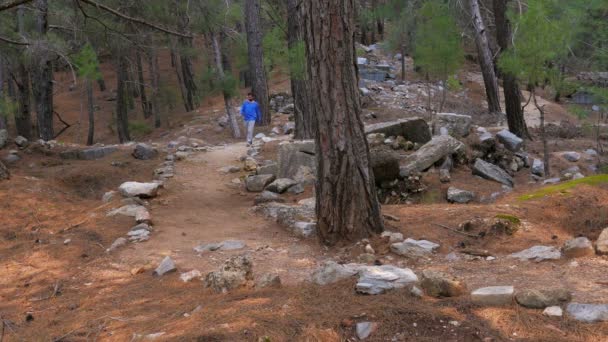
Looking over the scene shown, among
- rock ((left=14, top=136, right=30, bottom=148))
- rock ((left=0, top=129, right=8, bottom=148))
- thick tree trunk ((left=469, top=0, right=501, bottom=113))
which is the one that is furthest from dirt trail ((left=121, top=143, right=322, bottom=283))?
thick tree trunk ((left=469, top=0, right=501, bottom=113))

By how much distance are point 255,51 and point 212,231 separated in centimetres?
1023

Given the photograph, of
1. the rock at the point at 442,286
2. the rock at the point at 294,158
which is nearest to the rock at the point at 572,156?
the rock at the point at 294,158

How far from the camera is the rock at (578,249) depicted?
425 centimetres

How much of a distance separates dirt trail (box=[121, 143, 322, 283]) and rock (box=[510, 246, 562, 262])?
1.81 m

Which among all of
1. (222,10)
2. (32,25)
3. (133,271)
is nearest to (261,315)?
(133,271)

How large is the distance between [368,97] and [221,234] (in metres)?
14.9

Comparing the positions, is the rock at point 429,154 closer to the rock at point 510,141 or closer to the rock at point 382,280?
the rock at point 510,141

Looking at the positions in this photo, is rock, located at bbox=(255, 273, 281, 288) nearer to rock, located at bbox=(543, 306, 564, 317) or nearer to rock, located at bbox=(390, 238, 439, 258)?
rock, located at bbox=(390, 238, 439, 258)

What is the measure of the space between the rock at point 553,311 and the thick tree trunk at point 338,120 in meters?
2.52

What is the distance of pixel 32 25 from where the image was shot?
16.7 meters

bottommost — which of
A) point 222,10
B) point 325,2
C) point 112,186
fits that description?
point 112,186

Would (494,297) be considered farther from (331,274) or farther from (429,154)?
(429,154)

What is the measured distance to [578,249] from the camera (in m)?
4.27

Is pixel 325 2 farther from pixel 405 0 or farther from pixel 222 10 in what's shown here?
pixel 405 0
